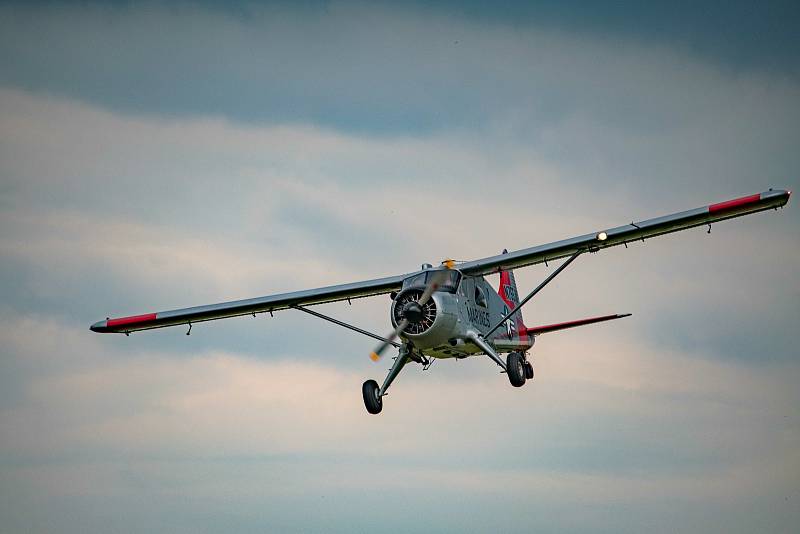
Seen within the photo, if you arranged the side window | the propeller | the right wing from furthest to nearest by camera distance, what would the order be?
the right wing → the side window → the propeller

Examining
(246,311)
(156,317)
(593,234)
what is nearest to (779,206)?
(593,234)

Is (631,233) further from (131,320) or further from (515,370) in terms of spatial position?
(131,320)

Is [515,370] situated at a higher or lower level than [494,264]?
lower

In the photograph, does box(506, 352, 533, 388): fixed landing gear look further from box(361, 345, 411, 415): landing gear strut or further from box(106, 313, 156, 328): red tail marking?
box(106, 313, 156, 328): red tail marking

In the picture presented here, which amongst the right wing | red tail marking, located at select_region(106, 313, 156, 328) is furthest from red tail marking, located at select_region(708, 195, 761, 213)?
red tail marking, located at select_region(106, 313, 156, 328)

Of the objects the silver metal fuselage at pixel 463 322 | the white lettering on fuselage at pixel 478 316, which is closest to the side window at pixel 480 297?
the silver metal fuselage at pixel 463 322

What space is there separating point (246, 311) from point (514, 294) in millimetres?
9421

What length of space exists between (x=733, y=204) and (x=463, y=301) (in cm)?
751

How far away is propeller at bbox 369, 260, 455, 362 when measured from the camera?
25438 mm

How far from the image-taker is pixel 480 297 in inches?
1106

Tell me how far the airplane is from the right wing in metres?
0.03

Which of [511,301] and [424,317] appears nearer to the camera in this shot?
[424,317]

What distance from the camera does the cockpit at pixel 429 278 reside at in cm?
2620

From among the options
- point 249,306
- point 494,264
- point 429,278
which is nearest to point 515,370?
point 494,264
